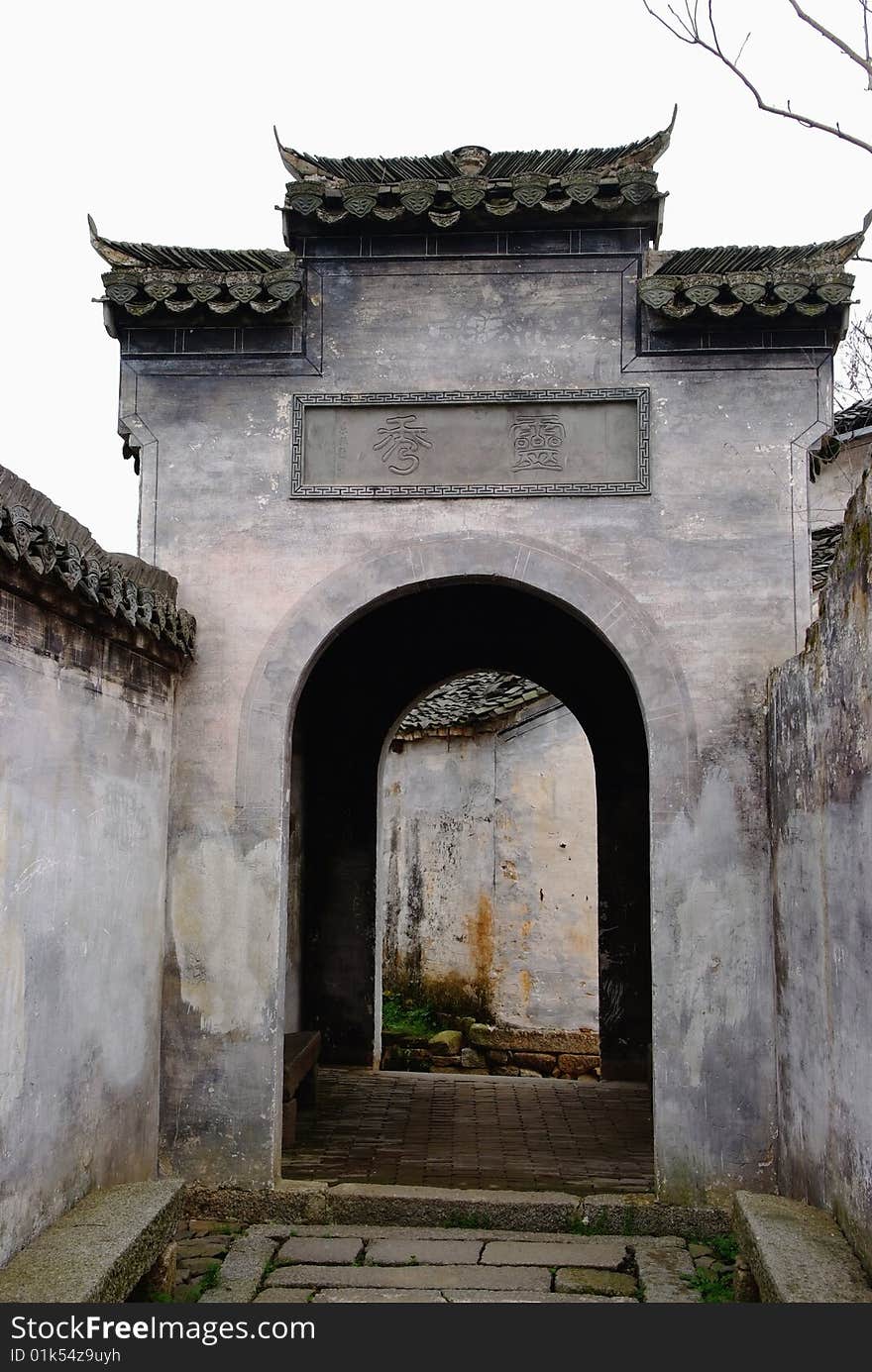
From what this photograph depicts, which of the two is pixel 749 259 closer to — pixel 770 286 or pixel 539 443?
pixel 770 286

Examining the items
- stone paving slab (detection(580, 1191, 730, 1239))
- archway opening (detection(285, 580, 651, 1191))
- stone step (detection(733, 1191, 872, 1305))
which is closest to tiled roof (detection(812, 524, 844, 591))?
archway opening (detection(285, 580, 651, 1191))

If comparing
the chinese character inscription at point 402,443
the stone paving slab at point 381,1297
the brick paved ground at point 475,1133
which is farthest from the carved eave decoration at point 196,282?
the stone paving slab at point 381,1297

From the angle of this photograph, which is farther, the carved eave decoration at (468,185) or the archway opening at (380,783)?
the archway opening at (380,783)

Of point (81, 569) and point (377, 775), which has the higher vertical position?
point (81, 569)

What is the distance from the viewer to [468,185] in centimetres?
663

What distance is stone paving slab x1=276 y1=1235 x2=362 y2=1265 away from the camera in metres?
5.61

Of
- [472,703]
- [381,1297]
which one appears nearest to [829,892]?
[381,1297]

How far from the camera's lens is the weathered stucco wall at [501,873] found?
1319 cm

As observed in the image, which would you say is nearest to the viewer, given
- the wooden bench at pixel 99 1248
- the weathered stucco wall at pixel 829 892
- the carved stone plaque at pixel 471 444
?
the wooden bench at pixel 99 1248

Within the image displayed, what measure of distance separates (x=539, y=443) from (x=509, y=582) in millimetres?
816

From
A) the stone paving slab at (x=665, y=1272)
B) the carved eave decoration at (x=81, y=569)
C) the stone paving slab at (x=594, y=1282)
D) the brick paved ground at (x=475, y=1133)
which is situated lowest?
the stone paving slab at (x=594, y=1282)

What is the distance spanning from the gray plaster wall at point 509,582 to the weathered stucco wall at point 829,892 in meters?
0.34

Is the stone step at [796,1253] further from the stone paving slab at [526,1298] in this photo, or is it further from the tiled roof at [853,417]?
the tiled roof at [853,417]

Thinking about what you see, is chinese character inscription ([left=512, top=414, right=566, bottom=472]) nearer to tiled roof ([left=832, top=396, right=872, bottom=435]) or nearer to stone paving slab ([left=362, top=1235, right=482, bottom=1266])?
stone paving slab ([left=362, top=1235, right=482, bottom=1266])
